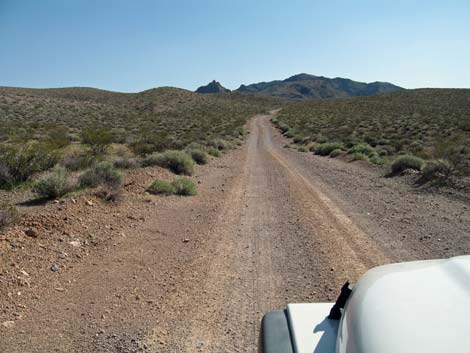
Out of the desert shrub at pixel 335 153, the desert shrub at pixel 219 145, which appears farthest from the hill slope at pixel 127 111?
the desert shrub at pixel 335 153

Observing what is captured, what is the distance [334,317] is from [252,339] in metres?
1.99

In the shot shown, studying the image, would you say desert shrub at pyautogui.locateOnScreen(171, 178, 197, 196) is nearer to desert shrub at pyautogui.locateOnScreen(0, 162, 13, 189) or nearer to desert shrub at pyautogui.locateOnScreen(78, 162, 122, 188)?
desert shrub at pyautogui.locateOnScreen(78, 162, 122, 188)

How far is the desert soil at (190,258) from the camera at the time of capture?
387 centimetres

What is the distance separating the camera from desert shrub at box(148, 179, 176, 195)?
9891 mm

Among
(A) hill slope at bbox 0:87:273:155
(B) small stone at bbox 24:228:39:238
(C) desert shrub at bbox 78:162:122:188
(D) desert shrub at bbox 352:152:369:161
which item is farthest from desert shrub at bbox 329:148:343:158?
(B) small stone at bbox 24:228:39:238

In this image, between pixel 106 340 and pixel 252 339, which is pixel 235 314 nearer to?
pixel 252 339

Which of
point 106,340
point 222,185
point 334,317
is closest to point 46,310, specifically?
point 106,340

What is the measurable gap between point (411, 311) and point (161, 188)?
8899mm

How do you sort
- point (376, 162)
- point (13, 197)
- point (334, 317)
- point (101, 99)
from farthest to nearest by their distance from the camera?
point (101, 99) < point (376, 162) < point (13, 197) < point (334, 317)

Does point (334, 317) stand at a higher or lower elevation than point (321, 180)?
higher

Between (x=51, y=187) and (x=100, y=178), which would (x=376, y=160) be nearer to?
(x=100, y=178)

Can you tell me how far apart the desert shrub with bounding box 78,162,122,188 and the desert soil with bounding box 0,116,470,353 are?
0.53 metres

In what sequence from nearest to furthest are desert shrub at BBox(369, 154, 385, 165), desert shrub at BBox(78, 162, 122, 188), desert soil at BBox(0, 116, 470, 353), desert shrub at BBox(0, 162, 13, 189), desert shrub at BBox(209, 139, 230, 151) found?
desert soil at BBox(0, 116, 470, 353)
desert shrub at BBox(78, 162, 122, 188)
desert shrub at BBox(0, 162, 13, 189)
desert shrub at BBox(369, 154, 385, 165)
desert shrub at BBox(209, 139, 230, 151)

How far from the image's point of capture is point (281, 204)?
935 centimetres
